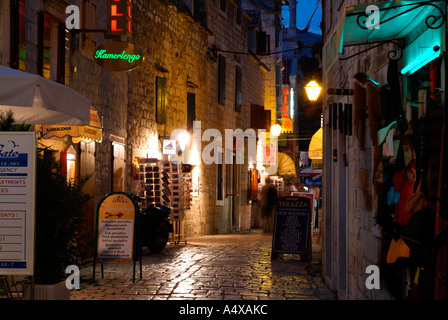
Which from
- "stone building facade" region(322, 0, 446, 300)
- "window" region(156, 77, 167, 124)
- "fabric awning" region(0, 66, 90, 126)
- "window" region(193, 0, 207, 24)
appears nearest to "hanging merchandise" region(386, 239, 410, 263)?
"stone building facade" region(322, 0, 446, 300)

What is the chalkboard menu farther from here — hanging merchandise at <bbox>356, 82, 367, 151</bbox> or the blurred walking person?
the blurred walking person

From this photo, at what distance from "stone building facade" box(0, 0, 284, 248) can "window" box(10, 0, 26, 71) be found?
0.16 ft

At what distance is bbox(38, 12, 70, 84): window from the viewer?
11141 millimetres

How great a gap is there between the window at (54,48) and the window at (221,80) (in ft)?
40.1

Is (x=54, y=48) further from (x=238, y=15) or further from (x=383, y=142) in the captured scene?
(x=238, y=15)

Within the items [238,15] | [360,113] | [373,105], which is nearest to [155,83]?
[238,15]

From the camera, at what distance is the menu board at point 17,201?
613 centimetres

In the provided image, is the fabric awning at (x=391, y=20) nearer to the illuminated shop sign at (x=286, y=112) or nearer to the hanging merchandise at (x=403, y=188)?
the hanging merchandise at (x=403, y=188)

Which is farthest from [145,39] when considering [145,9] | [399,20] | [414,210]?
[414,210]

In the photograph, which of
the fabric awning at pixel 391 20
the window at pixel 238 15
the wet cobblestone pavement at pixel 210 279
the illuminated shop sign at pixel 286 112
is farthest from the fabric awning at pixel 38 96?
the illuminated shop sign at pixel 286 112

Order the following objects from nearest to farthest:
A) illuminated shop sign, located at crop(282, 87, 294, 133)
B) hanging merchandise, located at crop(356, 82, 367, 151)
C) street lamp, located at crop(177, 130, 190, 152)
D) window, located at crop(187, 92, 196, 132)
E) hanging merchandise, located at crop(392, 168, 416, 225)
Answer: hanging merchandise, located at crop(392, 168, 416, 225)
hanging merchandise, located at crop(356, 82, 367, 151)
street lamp, located at crop(177, 130, 190, 152)
window, located at crop(187, 92, 196, 132)
illuminated shop sign, located at crop(282, 87, 294, 133)

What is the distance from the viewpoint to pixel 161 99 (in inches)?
717

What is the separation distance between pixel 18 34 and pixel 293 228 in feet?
21.0

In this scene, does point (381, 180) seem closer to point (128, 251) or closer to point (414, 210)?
point (414, 210)
